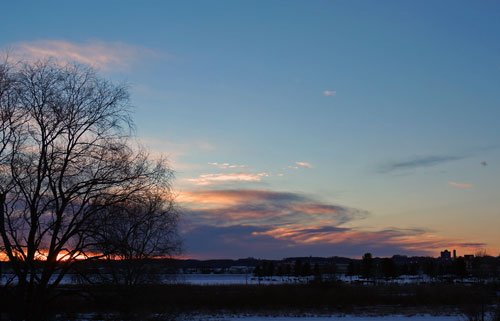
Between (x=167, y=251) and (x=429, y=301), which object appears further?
(x=429, y=301)

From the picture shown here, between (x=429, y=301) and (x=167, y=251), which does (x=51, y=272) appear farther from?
(x=429, y=301)

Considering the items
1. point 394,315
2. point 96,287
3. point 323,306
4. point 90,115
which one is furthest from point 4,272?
point 323,306

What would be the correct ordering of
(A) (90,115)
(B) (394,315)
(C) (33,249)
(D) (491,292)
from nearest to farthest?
(C) (33,249)
(A) (90,115)
(B) (394,315)
(D) (491,292)

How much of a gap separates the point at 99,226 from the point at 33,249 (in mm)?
2209

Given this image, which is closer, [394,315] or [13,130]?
[13,130]

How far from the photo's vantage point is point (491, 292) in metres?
57.8

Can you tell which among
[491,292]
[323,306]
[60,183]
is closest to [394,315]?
[323,306]

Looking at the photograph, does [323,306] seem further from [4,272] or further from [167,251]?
[4,272]

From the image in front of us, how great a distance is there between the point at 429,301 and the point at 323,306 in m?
11.3

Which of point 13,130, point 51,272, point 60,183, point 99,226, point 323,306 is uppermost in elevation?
point 13,130

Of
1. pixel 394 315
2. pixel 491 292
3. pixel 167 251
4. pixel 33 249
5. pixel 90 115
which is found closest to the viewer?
pixel 33 249

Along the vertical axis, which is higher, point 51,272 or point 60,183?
point 60,183

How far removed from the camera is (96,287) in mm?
21125

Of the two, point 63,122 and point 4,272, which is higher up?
Answer: point 63,122
